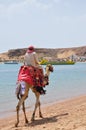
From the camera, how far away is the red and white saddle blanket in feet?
Result: 36.9

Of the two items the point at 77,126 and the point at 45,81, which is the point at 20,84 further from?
the point at 77,126

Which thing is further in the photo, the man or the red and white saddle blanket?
the man

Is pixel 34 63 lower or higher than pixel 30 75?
higher

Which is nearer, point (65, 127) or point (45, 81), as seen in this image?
point (65, 127)

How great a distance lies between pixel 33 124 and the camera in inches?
449

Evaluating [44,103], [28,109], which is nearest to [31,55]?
[28,109]

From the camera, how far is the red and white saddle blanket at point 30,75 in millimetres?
11250

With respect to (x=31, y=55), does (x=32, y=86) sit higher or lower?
lower

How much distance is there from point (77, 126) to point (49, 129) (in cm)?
75

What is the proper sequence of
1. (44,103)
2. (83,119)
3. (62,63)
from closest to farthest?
(83,119), (44,103), (62,63)

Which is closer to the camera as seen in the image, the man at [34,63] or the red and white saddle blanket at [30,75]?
the red and white saddle blanket at [30,75]

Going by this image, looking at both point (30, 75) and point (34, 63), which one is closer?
point (30, 75)

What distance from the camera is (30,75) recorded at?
11.3m

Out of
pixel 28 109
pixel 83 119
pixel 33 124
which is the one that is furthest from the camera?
pixel 28 109
